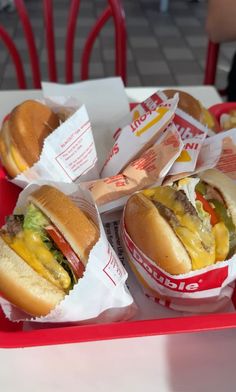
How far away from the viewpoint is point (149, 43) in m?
3.42

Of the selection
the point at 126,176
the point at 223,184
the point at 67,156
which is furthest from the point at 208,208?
the point at 67,156

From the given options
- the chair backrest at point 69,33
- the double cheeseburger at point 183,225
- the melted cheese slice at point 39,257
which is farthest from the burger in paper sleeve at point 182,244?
the chair backrest at point 69,33

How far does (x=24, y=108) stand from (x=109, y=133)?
188 millimetres

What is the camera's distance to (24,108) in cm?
90

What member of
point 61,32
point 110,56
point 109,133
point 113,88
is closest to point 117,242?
point 109,133

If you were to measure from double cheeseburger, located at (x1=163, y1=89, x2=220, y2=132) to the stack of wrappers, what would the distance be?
4 cm

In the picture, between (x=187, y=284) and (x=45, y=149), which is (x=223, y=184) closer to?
(x=187, y=284)

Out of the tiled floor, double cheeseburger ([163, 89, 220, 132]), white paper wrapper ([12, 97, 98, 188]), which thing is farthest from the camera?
the tiled floor

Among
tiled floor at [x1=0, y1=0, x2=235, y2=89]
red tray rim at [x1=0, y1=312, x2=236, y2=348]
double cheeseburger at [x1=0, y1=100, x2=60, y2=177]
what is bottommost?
tiled floor at [x1=0, y1=0, x2=235, y2=89]

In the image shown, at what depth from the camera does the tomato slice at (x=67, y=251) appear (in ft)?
2.06

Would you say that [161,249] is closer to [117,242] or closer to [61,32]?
[117,242]

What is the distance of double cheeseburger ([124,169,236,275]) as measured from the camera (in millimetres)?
648

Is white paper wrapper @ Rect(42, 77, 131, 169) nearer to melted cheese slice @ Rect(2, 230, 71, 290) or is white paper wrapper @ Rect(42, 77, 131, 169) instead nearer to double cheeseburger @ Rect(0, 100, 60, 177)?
double cheeseburger @ Rect(0, 100, 60, 177)

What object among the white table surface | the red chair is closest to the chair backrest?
the red chair
